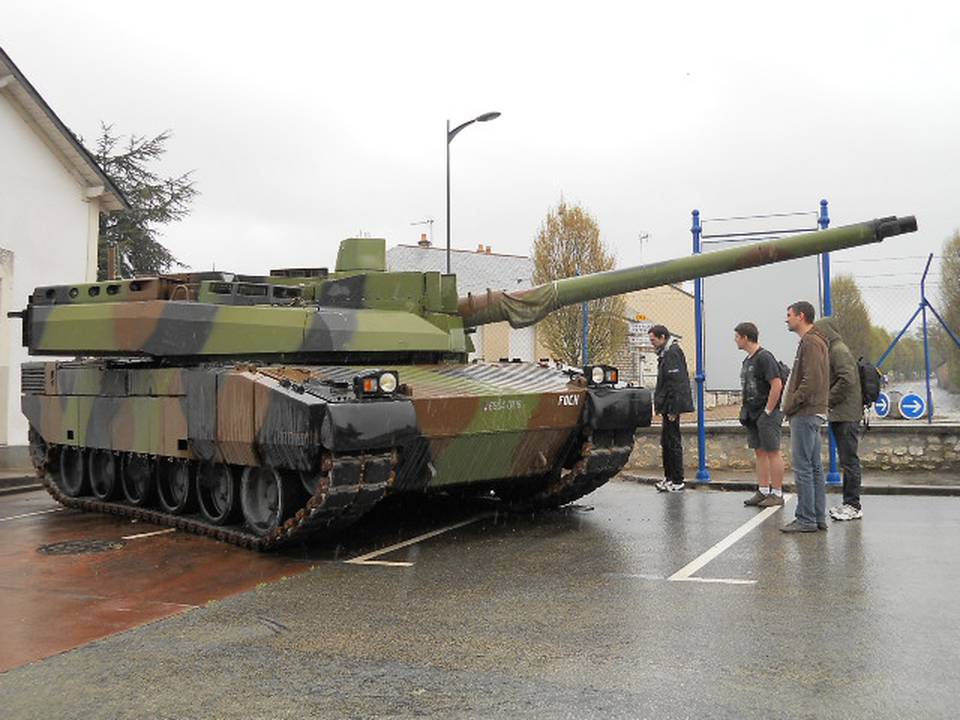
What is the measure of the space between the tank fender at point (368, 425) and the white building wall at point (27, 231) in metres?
9.79

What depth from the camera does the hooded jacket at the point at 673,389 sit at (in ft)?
34.2

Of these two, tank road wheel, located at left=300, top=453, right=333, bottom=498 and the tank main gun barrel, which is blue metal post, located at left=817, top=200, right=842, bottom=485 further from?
tank road wheel, located at left=300, top=453, right=333, bottom=498

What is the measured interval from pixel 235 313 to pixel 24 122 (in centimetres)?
907

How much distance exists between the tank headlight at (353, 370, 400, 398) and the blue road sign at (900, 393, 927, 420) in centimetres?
931

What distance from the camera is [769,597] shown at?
560cm

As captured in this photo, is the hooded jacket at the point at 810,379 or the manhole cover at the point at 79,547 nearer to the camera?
the hooded jacket at the point at 810,379

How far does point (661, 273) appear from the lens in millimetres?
9273

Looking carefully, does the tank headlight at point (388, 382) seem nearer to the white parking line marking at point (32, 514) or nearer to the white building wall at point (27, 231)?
the white parking line marking at point (32, 514)

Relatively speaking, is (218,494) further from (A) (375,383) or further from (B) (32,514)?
(B) (32,514)

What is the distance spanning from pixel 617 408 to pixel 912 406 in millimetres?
7151

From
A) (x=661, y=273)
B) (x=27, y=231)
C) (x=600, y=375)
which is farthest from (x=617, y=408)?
(x=27, y=231)

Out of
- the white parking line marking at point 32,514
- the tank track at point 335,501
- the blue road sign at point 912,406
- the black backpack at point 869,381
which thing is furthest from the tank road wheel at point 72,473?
the blue road sign at point 912,406

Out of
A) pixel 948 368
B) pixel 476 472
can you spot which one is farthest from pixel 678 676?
pixel 948 368

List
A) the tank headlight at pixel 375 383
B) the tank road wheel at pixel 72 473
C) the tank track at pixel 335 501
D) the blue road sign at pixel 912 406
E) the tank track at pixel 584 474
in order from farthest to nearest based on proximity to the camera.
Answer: the blue road sign at pixel 912 406
the tank road wheel at pixel 72 473
the tank track at pixel 584 474
the tank headlight at pixel 375 383
the tank track at pixel 335 501
